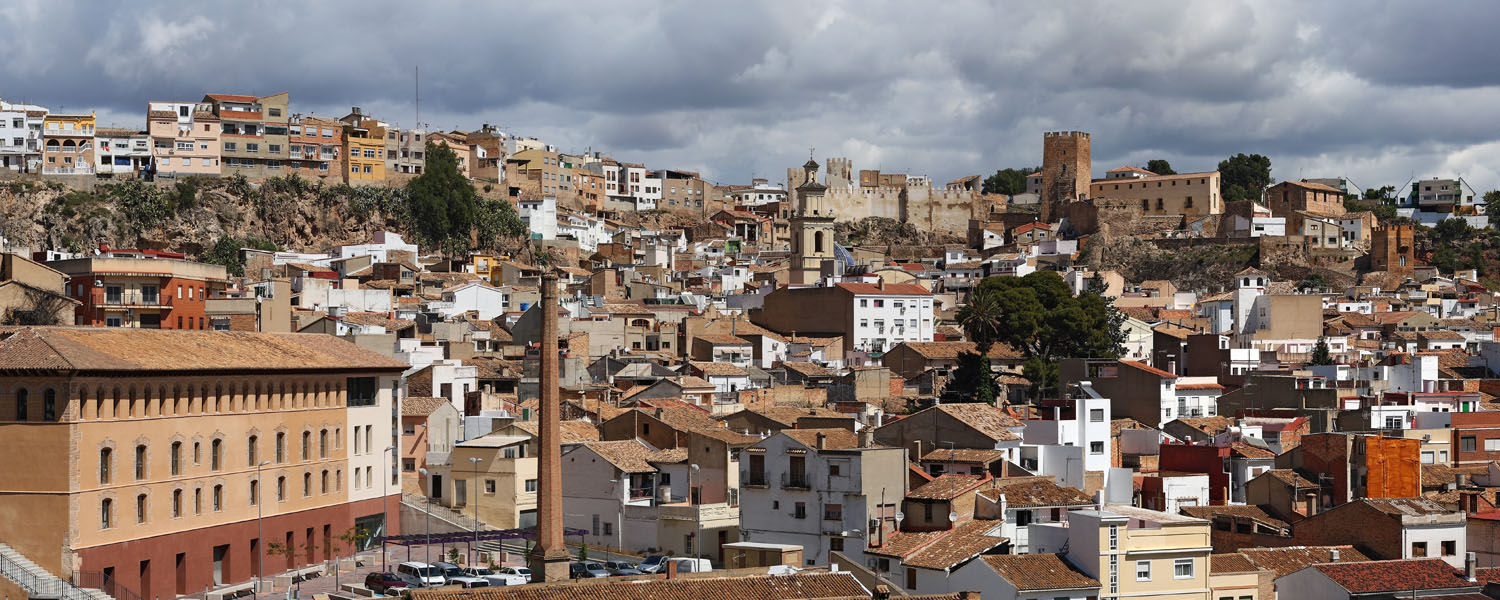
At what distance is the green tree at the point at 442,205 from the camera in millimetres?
96688

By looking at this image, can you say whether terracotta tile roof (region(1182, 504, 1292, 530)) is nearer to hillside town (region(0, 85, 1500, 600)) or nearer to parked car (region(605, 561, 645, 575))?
hillside town (region(0, 85, 1500, 600))

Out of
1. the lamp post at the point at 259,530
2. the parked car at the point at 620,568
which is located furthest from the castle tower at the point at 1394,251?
the lamp post at the point at 259,530

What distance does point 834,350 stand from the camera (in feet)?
255

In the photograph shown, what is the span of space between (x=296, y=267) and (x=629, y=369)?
23730 millimetres

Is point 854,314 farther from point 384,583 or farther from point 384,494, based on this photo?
point 384,583

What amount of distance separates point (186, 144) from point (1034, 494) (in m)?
68.8

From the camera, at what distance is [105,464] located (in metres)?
36.5

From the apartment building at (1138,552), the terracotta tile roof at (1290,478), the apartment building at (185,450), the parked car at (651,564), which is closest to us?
the apartment building at (1138,552)

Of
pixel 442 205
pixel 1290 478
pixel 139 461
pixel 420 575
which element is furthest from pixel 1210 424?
pixel 442 205

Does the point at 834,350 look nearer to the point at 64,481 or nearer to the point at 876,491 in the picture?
the point at 876,491

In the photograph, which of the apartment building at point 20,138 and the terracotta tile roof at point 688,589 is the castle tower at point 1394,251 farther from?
the terracotta tile roof at point 688,589

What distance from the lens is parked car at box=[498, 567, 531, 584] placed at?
37.6 meters

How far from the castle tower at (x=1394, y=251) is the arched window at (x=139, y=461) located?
8506 cm

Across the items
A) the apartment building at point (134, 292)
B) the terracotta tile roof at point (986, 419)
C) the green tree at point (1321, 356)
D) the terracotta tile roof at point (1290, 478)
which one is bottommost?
the terracotta tile roof at point (1290, 478)
